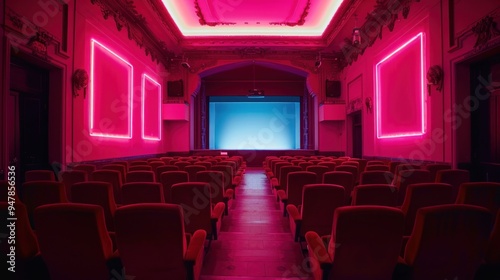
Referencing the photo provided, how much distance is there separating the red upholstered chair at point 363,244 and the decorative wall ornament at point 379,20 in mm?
7169

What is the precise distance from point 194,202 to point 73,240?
4.26 feet

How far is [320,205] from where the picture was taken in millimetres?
2967

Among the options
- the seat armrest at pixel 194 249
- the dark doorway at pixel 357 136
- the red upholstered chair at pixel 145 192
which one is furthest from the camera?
the dark doorway at pixel 357 136

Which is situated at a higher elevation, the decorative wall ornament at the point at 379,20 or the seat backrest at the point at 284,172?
the decorative wall ornament at the point at 379,20

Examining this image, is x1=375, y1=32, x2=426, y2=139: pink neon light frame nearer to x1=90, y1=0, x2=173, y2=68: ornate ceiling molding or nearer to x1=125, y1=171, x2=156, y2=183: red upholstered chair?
x1=125, y1=171, x2=156, y2=183: red upholstered chair

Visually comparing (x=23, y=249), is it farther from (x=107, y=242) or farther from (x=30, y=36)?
(x=30, y=36)

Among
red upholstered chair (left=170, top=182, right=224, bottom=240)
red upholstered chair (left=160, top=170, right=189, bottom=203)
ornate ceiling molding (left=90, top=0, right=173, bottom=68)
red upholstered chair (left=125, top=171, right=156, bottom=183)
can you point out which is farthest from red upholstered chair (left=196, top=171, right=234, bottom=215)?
ornate ceiling molding (left=90, top=0, right=173, bottom=68)

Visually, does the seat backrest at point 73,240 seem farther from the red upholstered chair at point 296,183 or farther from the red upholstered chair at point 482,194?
the red upholstered chair at point 482,194

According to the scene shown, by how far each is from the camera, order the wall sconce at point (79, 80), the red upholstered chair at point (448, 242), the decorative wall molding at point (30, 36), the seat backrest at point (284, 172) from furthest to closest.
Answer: the wall sconce at point (79, 80), the seat backrest at point (284, 172), the decorative wall molding at point (30, 36), the red upholstered chair at point (448, 242)

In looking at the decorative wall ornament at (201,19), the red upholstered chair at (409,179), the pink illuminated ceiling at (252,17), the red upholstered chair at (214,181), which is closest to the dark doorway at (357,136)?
the pink illuminated ceiling at (252,17)

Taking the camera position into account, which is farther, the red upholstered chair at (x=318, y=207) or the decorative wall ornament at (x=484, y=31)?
the decorative wall ornament at (x=484, y=31)

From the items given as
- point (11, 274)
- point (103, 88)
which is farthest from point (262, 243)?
point (103, 88)

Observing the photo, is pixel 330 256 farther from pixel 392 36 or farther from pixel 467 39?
pixel 392 36

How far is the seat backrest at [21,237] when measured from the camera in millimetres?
1767
